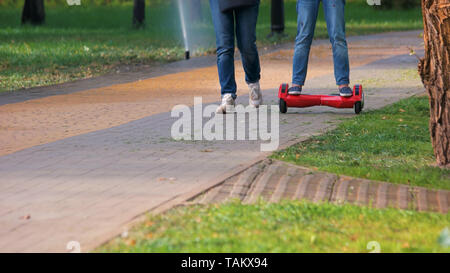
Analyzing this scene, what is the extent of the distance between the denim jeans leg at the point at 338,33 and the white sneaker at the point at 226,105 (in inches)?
44.8

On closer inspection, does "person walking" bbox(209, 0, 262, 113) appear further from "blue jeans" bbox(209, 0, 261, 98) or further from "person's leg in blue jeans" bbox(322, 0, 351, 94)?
"person's leg in blue jeans" bbox(322, 0, 351, 94)

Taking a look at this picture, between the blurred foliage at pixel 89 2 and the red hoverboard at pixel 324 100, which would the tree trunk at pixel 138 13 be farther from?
the red hoverboard at pixel 324 100

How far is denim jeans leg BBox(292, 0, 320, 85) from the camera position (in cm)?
923

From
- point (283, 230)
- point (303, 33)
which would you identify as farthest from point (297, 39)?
point (283, 230)

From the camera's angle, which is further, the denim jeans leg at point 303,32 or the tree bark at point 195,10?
the tree bark at point 195,10

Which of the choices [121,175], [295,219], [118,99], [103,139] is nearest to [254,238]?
[295,219]

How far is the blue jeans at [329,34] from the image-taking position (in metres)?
9.13

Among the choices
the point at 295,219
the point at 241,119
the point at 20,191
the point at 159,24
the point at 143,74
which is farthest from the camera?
the point at 159,24

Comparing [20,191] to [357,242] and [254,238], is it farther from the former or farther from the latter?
[357,242]

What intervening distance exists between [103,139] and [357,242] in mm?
3780

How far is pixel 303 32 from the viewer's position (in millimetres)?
9273

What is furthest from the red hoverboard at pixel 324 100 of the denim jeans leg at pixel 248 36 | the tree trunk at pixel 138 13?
the tree trunk at pixel 138 13

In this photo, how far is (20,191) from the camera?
6.00 meters

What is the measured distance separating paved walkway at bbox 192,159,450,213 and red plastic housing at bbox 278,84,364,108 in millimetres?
3042
